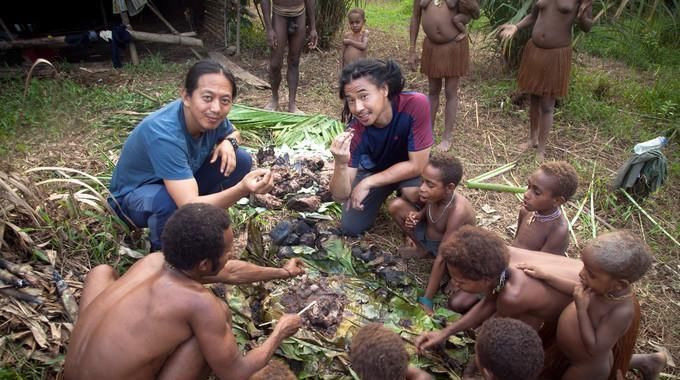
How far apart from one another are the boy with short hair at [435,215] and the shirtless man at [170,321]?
1307 millimetres

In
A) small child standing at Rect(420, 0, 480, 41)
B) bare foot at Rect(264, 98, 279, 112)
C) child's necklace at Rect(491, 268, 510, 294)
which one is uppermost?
small child standing at Rect(420, 0, 480, 41)

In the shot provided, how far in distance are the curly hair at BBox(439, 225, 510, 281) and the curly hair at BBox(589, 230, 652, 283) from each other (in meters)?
0.39

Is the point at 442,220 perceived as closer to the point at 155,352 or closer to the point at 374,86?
the point at 374,86

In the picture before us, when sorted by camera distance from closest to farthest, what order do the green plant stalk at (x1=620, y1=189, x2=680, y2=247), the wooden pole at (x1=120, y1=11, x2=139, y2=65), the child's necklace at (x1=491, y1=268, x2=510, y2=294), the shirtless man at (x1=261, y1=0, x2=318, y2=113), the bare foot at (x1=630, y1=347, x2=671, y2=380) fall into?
the child's necklace at (x1=491, y1=268, x2=510, y2=294)
the bare foot at (x1=630, y1=347, x2=671, y2=380)
the green plant stalk at (x1=620, y1=189, x2=680, y2=247)
the shirtless man at (x1=261, y1=0, x2=318, y2=113)
the wooden pole at (x1=120, y1=11, x2=139, y2=65)

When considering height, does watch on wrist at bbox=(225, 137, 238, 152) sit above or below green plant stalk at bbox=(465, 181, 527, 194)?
above

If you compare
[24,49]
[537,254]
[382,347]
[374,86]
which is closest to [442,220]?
[537,254]

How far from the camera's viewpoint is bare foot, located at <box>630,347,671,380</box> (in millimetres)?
2580

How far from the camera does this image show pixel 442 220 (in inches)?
127

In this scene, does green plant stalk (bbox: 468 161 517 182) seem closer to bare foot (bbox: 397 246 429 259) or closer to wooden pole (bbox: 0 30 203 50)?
bare foot (bbox: 397 246 429 259)

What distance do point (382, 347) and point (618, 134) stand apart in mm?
4460

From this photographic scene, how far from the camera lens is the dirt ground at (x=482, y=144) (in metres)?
3.28

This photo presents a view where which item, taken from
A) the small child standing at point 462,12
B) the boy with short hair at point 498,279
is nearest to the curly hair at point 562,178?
the boy with short hair at point 498,279

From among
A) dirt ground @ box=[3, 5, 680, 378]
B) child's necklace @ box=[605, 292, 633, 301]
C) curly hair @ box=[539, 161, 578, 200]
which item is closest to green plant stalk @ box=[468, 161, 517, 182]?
dirt ground @ box=[3, 5, 680, 378]

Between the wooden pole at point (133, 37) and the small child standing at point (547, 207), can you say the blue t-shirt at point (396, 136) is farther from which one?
the wooden pole at point (133, 37)
